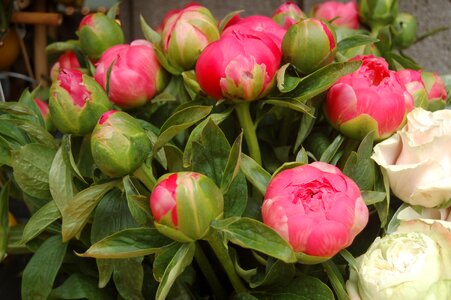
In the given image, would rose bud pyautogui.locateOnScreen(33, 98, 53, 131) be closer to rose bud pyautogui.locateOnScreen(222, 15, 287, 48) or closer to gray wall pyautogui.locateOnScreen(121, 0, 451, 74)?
rose bud pyautogui.locateOnScreen(222, 15, 287, 48)

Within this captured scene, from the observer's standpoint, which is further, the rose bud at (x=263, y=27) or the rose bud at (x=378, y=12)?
the rose bud at (x=378, y=12)

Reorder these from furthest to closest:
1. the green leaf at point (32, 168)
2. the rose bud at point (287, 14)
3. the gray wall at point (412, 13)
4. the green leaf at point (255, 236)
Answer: the gray wall at point (412, 13)
the rose bud at point (287, 14)
the green leaf at point (32, 168)
the green leaf at point (255, 236)

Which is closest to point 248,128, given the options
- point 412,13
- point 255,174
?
point 255,174

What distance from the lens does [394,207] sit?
0.53 metres

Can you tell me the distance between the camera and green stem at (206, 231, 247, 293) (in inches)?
16.6

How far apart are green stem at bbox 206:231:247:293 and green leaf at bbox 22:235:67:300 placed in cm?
13

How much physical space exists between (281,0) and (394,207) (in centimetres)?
52

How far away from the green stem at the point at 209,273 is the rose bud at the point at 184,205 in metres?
0.08

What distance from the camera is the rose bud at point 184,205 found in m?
0.38

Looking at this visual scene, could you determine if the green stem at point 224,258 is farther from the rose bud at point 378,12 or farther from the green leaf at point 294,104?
the rose bud at point 378,12

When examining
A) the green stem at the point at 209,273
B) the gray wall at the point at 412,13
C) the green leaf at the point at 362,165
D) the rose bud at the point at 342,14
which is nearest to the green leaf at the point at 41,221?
the green stem at the point at 209,273

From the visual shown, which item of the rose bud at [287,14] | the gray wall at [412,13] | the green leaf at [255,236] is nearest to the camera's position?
the green leaf at [255,236]

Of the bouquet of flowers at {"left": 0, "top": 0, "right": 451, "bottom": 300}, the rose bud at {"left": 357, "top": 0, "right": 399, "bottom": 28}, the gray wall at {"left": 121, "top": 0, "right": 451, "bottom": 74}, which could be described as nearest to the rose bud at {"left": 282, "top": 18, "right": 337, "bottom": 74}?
the bouquet of flowers at {"left": 0, "top": 0, "right": 451, "bottom": 300}

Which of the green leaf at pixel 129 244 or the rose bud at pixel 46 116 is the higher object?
the green leaf at pixel 129 244
